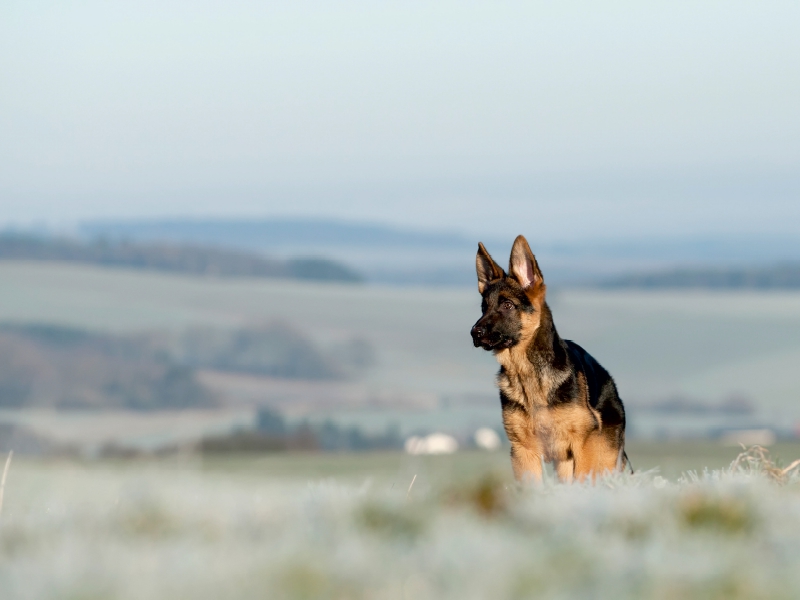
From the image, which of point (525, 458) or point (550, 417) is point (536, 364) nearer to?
point (550, 417)

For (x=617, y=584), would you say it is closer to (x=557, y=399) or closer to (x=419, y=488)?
(x=419, y=488)

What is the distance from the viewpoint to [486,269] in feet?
36.0

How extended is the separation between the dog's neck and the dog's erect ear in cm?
25

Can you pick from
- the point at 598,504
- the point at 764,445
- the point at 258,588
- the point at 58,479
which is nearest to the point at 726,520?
the point at 598,504

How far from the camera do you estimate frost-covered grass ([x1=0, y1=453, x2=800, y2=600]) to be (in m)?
3.43

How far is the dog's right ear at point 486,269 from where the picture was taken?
10.9m

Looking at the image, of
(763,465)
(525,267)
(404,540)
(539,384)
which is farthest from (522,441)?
(404,540)

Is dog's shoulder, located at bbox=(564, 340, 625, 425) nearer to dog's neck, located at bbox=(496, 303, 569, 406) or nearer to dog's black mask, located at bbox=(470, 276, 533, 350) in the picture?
dog's neck, located at bbox=(496, 303, 569, 406)

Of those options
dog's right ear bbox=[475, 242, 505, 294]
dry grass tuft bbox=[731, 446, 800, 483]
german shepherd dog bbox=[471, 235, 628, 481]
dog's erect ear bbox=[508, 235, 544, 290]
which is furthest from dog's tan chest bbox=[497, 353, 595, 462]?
dry grass tuft bbox=[731, 446, 800, 483]

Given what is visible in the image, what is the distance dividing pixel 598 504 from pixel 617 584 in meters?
1.16

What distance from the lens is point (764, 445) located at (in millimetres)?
6625

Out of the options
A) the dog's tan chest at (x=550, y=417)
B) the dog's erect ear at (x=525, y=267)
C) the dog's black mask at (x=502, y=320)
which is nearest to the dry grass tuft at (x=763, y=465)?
the dog's tan chest at (x=550, y=417)

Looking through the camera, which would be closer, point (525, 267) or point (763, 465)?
point (763, 465)

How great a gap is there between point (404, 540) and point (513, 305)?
254 inches
